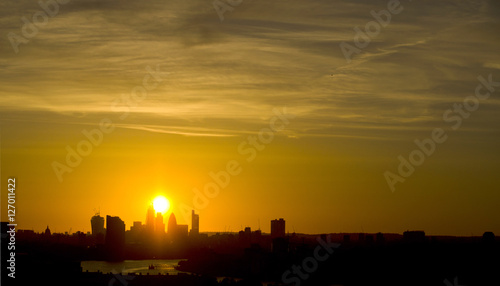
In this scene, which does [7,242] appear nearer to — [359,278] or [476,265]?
[359,278]

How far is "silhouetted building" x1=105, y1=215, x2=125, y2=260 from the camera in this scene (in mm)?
174625

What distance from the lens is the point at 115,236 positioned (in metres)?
180

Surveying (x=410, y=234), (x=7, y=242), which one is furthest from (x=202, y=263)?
(x=7, y=242)

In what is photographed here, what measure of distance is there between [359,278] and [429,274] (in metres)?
13.8

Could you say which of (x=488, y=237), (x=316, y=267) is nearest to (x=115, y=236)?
(x=316, y=267)

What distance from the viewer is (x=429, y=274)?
95.6 metres

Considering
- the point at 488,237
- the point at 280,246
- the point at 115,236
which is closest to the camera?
the point at 488,237
